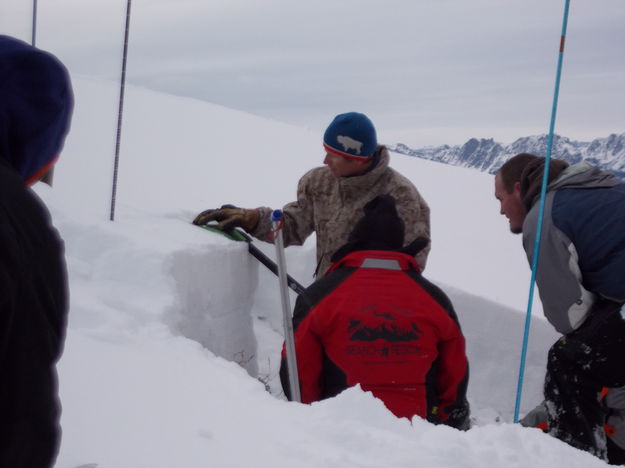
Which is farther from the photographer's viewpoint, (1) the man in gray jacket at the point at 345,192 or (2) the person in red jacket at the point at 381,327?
(1) the man in gray jacket at the point at 345,192

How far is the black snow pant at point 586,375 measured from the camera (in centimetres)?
274

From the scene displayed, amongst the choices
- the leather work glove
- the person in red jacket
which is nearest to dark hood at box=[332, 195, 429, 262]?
the person in red jacket

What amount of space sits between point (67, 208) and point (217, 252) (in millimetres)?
952

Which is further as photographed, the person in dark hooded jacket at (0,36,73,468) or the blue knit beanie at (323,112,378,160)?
the blue knit beanie at (323,112,378,160)

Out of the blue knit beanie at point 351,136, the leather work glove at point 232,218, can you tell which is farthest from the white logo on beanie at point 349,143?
the leather work glove at point 232,218

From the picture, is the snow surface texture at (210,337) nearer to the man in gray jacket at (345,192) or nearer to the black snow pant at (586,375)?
the man in gray jacket at (345,192)

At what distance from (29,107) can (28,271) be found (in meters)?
0.36

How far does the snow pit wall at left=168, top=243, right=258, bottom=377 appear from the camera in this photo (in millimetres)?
3676

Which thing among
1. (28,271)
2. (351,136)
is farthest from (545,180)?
(28,271)

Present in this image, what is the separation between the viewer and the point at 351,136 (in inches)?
149

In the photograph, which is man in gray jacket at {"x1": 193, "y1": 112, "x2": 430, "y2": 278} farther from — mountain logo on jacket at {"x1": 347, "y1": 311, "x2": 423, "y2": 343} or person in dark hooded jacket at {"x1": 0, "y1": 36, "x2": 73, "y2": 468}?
person in dark hooded jacket at {"x1": 0, "y1": 36, "x2": 73, "y2": 468}

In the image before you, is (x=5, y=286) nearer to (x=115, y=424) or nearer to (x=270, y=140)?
(x=115, y=424)

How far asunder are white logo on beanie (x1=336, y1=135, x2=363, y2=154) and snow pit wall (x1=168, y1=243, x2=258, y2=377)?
103cm

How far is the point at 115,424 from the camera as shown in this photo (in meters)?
1.89
